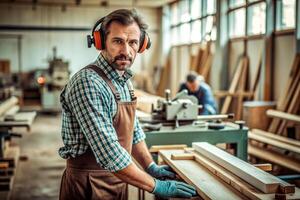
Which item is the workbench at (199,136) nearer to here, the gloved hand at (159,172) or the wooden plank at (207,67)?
the gloved hand at (159,172)

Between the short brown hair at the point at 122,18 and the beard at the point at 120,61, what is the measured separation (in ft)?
0.39

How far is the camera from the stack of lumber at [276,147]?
425 centimetres

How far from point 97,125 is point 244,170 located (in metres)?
0.69

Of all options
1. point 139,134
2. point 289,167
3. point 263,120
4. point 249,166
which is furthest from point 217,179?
point 263,120

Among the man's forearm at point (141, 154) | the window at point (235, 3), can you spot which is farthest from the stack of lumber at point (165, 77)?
the man's forearm at point (141, 154)

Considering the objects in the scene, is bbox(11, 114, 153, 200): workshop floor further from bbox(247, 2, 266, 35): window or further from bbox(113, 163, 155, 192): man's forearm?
bbox(247, 2, 266, 35): window

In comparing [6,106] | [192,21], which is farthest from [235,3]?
[6,106]

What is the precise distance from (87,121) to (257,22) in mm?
5426

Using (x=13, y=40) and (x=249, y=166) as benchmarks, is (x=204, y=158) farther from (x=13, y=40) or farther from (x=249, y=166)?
(x=13, y=40)

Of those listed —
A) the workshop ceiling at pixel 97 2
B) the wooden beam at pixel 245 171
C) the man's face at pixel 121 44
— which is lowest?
the wooden beam at pixel 245 171

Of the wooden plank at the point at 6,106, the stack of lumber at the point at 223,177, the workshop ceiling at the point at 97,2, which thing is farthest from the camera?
the workshop ceiling at the point at 97,2

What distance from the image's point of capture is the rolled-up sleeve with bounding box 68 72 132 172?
1723 mm

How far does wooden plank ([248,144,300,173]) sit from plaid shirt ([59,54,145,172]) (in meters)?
2.71

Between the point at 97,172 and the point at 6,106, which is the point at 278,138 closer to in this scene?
the point at 97,172
